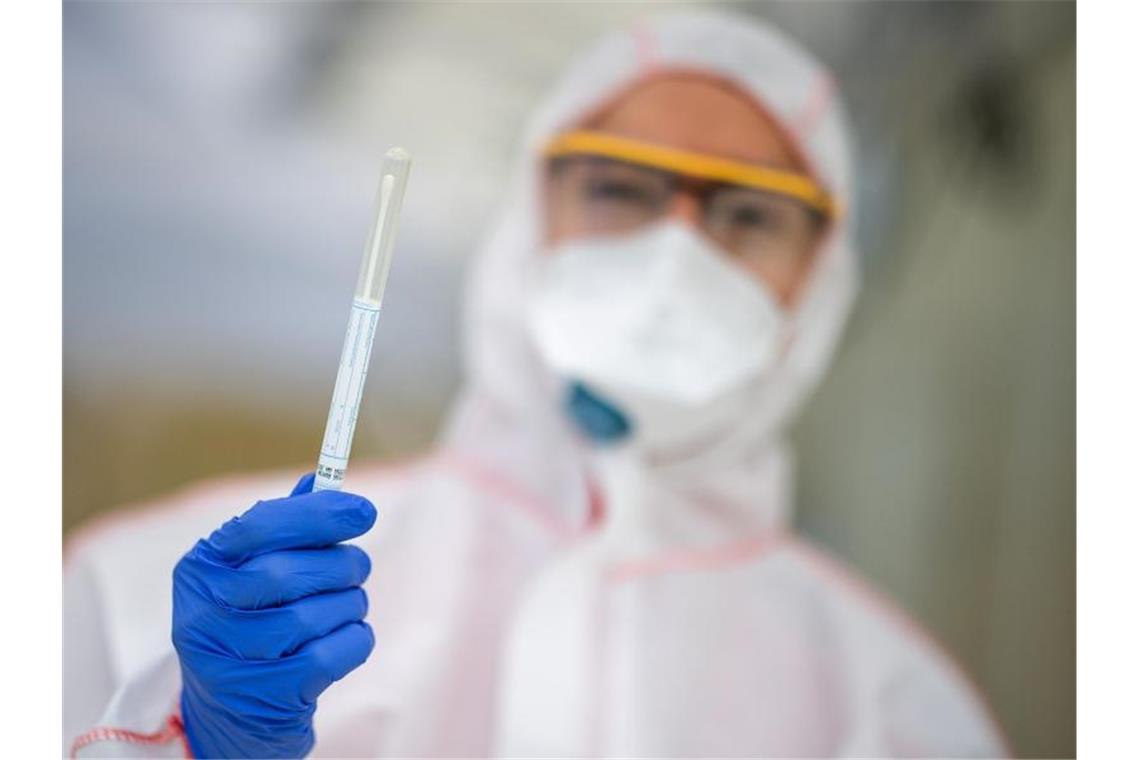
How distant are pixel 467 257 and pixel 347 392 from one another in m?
0.74

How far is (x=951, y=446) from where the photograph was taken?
1593 mm

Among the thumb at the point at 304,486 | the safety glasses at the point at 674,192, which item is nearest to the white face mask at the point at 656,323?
the safety glasses at the point at 674,192

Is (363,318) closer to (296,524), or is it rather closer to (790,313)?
(296,524)

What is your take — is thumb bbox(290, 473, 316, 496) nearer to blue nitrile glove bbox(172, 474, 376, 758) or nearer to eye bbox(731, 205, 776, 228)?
blue nitrile glove bbox(172, 474, 376, 758)

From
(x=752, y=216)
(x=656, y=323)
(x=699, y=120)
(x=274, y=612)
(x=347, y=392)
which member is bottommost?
(x=274, y=612)

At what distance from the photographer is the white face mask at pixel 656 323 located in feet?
3.35

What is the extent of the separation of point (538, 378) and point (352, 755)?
1.44ft

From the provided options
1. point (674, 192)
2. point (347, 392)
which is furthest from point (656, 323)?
point (347, 392)

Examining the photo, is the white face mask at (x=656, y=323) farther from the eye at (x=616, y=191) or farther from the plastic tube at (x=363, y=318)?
the plastic tube at (x=363, y=318)

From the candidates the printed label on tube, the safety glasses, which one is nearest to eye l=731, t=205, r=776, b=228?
the safety glasses

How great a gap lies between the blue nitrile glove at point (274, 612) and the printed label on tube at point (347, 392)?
20 mm

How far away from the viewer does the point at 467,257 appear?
1.41 metres

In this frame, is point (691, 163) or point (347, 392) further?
point (691, 163)
